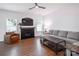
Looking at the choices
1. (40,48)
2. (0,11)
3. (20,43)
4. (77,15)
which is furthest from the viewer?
(40,48)

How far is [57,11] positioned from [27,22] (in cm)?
56

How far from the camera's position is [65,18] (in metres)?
1.47

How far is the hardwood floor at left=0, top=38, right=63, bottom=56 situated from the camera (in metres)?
1.38

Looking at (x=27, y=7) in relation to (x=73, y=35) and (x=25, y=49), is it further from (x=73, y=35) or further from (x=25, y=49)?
(x=73, y=35)

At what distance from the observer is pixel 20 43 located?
4.92ft

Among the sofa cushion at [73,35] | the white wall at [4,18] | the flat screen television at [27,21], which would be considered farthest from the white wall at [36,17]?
the sofa cushion at [73,35]

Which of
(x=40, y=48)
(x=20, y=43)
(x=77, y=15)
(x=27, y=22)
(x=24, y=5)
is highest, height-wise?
(x=24, y=5)

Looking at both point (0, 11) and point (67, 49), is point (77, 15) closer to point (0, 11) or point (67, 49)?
point (67, 49)

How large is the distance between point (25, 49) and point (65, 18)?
925mm

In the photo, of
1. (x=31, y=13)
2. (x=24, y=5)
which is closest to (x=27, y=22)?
(x=31, y=13)

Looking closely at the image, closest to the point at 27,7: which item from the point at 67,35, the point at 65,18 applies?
the point at 65,18

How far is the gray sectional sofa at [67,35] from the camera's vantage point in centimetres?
140

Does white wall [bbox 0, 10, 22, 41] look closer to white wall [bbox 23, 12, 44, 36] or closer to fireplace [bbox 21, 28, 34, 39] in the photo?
white wall [bbox 23, 12, 44, 36]

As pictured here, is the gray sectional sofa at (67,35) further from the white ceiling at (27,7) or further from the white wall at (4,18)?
the white wall at (4,18)
